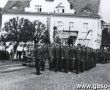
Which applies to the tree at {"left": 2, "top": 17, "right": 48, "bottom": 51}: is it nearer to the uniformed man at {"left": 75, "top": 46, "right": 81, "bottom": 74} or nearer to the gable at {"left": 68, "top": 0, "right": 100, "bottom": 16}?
the gable at {"left": 68, "top": 0, "right": 100, "bottom": 16}

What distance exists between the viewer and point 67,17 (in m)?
56.0

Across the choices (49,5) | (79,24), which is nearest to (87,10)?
(79,24)

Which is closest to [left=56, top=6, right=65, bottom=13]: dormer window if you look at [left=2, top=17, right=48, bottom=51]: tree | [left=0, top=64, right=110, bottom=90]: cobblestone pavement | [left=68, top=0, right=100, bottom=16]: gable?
[left=68, top=0, right=100, bottom=16]: gable

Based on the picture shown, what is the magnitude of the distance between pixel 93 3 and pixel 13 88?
152ft

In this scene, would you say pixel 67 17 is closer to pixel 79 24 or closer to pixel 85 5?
pixel 79 24

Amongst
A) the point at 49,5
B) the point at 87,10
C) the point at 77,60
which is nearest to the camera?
the point at 77,60

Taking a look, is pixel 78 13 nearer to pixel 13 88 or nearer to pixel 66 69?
pixel 66 69

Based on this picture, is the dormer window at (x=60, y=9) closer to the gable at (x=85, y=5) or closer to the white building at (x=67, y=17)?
the white building at (x=67, y=17)

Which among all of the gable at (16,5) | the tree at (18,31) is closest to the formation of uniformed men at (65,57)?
the tree at (18,31)

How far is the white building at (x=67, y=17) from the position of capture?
181 feet

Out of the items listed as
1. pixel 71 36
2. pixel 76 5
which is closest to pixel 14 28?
pixel 71 36

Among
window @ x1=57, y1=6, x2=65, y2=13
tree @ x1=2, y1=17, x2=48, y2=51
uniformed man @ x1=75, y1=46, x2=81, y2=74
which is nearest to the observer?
uniformed man @ x1=75, y1=46, x2=81, y2=74

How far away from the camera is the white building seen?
55312 millimetres

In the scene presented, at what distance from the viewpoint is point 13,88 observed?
12.6m
